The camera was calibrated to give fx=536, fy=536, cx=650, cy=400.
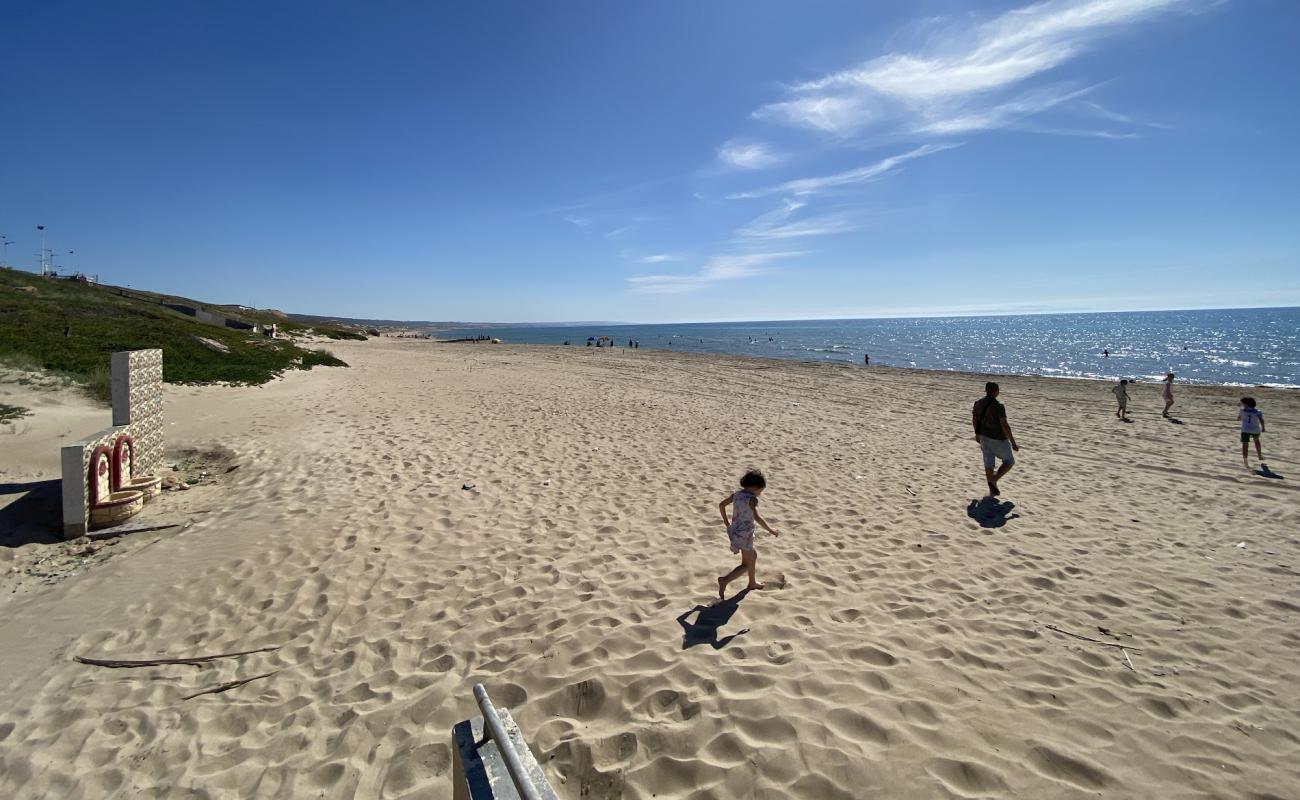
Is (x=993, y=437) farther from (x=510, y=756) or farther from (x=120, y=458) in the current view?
(x=120, y=458)

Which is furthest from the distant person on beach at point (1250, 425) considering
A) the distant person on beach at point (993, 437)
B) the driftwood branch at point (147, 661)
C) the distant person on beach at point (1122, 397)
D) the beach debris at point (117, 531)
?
the beach debris at point (117, 531)

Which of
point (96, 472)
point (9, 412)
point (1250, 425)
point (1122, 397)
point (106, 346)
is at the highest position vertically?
point (106, 346)

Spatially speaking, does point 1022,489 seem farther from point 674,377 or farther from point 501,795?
point 674,377

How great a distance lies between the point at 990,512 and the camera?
7.82m

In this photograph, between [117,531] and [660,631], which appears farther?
[117,531]

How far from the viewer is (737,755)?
3182mm

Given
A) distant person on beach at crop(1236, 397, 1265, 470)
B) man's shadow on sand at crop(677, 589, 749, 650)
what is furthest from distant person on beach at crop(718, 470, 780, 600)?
distant person on beach at crop(1236, 397, 1265, 470)

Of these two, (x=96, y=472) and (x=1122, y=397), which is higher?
(x=1122, y=397)

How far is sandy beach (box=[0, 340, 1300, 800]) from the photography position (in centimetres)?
319

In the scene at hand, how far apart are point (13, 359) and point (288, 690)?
16.1 m

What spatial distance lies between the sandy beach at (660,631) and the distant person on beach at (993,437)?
48cm

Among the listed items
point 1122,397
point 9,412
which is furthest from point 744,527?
point 1122,397

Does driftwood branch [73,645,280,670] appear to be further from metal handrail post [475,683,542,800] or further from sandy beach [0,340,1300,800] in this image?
metal handrail post [475,683,542,800]

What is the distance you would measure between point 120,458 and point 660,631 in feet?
25.1
